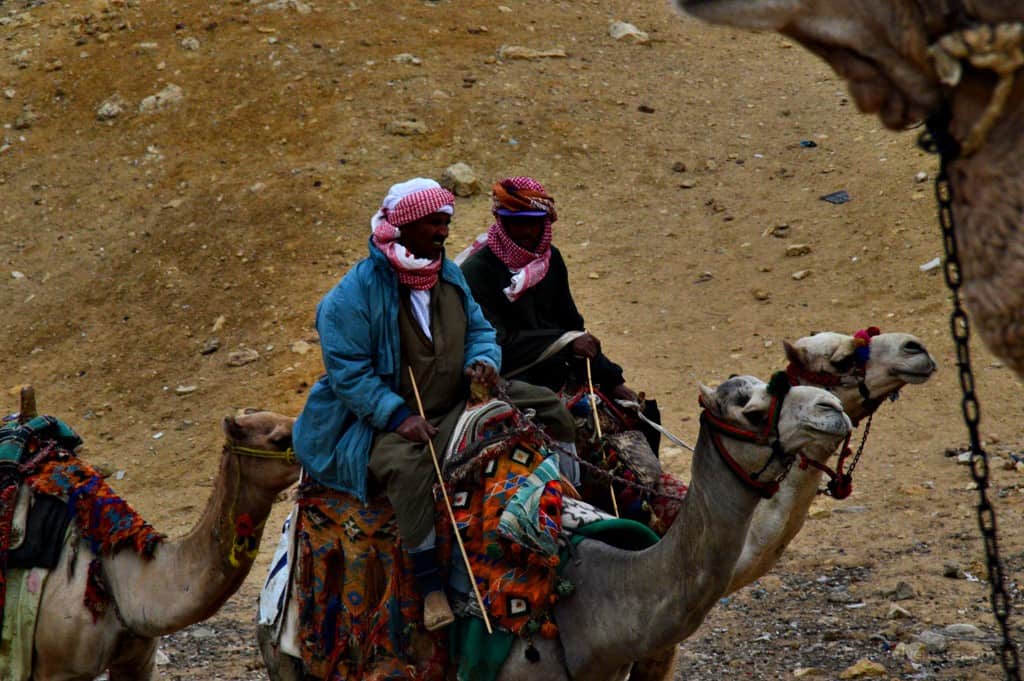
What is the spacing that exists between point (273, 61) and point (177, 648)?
998cm

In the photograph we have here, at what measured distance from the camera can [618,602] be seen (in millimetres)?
5402

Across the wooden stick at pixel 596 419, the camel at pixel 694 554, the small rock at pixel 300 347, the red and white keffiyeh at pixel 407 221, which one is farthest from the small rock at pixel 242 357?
the camel at pixel 694 554

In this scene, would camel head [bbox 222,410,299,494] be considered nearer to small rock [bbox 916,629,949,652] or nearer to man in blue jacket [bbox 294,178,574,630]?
man in blue jacket [bbox 294,178,574,630]

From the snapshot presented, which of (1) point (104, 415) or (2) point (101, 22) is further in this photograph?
(2) point (101, 22)

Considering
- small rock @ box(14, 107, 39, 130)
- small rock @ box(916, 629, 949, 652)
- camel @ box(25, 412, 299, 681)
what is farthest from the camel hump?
small rock @ box(14, 107, 39, 130)

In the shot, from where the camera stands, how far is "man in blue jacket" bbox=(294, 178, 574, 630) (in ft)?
18.7

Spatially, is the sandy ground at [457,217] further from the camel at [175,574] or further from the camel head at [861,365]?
the camel head at [861,365]

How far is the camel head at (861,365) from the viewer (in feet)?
21.1

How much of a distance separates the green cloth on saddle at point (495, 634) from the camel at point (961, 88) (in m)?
2.87

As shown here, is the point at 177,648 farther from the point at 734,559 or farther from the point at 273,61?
the point at 273,61

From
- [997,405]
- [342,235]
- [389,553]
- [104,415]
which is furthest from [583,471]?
[342,235]

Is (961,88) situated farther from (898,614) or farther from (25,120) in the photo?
(25,120)

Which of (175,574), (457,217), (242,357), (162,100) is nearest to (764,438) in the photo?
(175,574)

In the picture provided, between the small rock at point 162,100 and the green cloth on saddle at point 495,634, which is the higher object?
the green cloth on saddle at point 495,634
